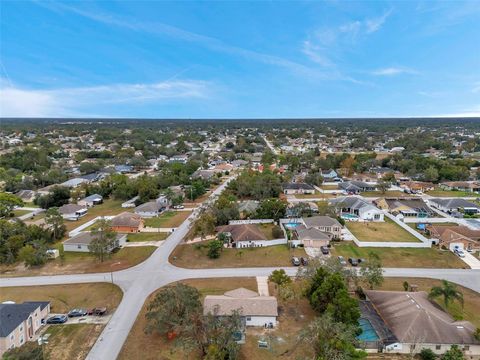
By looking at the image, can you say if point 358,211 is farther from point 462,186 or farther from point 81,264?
point 81,264

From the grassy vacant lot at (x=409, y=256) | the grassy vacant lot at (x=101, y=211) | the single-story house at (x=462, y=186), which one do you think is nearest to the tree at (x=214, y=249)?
the grassy vacant lot at (x=409, y=256)

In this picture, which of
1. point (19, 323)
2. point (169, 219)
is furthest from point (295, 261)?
point (19, 323)

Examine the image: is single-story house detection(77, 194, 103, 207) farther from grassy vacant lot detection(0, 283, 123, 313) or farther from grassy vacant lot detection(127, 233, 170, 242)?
grassy vacant lot detection(0, 283, 123, 313)

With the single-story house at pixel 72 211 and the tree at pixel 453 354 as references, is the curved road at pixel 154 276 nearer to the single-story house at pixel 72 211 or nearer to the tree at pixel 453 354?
the tree at pixel 453 354

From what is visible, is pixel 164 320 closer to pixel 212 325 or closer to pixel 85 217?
pixel 212 325

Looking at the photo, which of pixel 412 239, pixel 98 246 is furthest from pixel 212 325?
pixel 412 239

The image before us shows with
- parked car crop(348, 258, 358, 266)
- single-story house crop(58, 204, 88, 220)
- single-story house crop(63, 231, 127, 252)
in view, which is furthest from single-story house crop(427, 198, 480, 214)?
single-story house crop(58, 204, 88, 220)
